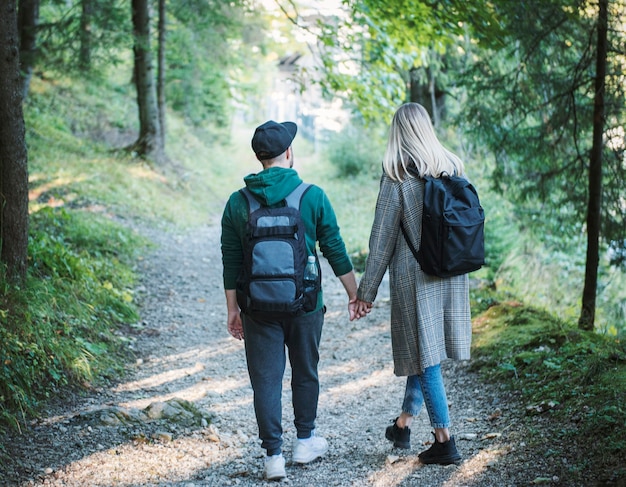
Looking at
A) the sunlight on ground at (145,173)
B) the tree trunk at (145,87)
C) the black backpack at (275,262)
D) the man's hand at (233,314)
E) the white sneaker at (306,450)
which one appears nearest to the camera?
the black backpack at (275,262)

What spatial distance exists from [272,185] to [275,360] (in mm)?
1036

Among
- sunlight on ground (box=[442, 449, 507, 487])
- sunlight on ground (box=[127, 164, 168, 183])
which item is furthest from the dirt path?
sunlight on ground (box=[127, 164, 168, 183])

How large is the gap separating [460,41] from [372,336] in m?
6.65

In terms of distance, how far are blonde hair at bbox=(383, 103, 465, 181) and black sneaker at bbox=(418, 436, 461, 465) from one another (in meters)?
1.59

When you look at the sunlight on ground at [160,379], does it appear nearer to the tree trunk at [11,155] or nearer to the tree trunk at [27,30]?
the tree trunk at [11,155]

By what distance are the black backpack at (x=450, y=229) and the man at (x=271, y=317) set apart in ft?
1.71

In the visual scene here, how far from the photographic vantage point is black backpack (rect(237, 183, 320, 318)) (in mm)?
3539

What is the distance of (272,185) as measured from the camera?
3.61 meters

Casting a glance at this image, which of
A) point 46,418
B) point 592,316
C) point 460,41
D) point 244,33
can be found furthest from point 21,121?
point 244,33

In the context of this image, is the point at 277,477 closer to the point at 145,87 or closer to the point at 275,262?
the point at 275,262

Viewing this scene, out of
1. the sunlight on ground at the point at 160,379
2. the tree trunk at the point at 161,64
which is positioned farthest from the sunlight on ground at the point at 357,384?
the tree trunk at the point at 161,64

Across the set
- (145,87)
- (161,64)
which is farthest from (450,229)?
(161,64)

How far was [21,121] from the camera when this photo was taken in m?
5.49

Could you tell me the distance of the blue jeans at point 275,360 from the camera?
3.74m
